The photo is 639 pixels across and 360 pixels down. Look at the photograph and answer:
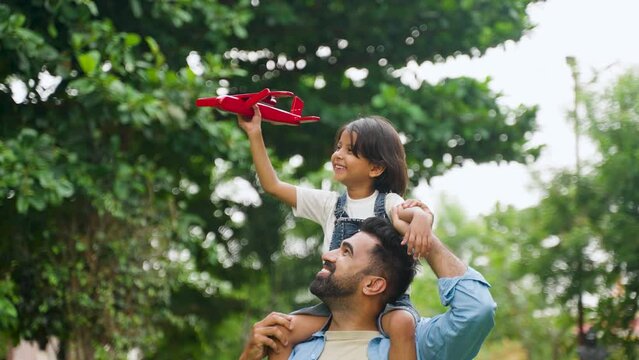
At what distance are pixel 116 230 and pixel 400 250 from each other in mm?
6474

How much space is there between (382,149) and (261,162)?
0.51 metres

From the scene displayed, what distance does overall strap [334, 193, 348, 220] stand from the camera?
161 inches

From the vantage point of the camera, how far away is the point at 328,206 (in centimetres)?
417

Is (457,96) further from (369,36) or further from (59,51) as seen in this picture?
(59,51)

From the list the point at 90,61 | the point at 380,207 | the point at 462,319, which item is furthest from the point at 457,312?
the point at 90,61

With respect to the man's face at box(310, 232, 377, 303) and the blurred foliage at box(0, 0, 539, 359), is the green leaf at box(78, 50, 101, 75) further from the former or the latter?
the man's face at box(310, 232, 377, 303)

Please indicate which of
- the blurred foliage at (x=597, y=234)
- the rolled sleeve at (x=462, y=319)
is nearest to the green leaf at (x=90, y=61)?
the rolled sleeve at (x=462, y=319)

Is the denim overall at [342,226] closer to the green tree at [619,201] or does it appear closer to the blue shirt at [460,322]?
the blue shirt at [460,322]

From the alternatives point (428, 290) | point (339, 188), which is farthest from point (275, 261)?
point (428, 290)

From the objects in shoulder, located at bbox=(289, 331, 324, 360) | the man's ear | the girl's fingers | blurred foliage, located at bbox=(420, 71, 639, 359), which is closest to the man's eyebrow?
the man's ear

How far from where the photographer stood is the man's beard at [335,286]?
145 inches

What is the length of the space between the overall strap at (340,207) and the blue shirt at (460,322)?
0.66 metres

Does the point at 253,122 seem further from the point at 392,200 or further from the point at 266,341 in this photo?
the point at 266,341

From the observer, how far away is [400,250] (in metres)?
3.75
